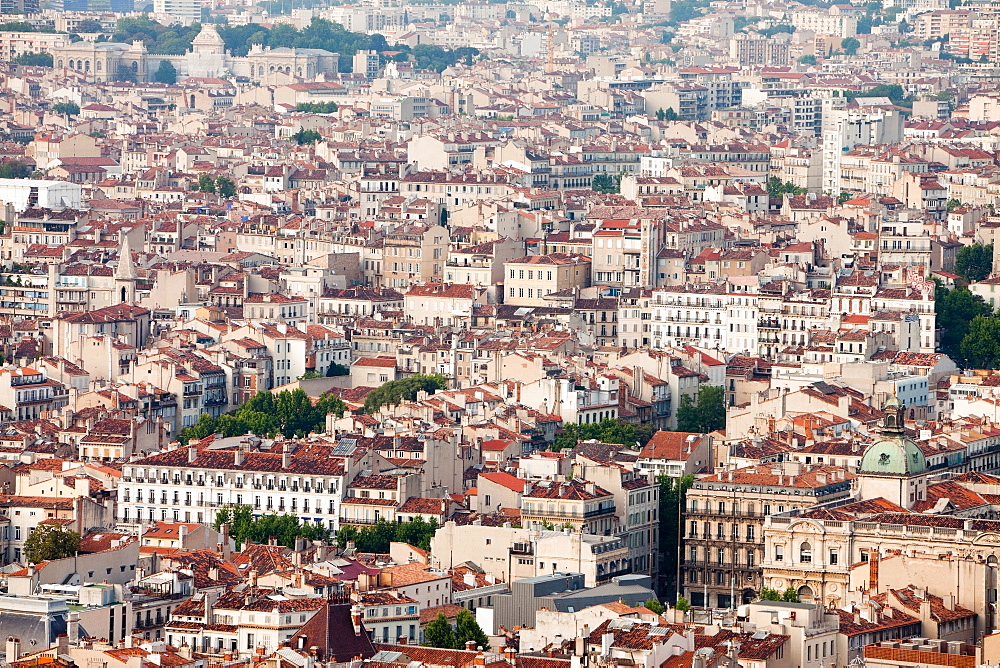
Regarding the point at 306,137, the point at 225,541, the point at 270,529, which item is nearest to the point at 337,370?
the point at 270,529

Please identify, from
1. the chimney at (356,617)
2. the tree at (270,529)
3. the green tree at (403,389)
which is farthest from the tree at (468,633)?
the green tree at (403,389)

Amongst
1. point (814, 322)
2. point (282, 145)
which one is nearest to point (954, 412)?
point (814, 322)

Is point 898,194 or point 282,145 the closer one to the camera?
point 898,194

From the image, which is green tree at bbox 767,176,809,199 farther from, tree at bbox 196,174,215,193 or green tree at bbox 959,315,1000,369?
green tree at bbox 959,315,1000,369

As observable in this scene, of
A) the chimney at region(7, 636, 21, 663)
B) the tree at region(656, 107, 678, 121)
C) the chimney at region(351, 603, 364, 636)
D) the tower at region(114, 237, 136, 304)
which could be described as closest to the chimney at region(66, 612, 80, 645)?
the chimney at region(7, 636, 21, 663)

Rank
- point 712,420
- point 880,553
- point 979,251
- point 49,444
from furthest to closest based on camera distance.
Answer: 1. point 979,251
2. point 712,420
3. point 49,444
4. point 880,553

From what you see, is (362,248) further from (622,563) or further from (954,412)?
(622,563)

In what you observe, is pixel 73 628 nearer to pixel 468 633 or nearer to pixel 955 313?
pixel 468 633

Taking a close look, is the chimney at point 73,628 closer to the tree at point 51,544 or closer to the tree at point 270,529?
the tree at point 51,544
